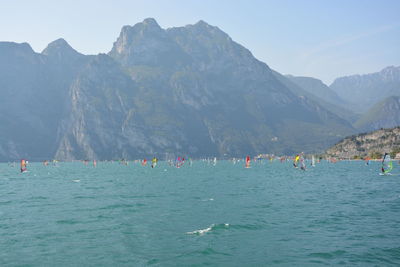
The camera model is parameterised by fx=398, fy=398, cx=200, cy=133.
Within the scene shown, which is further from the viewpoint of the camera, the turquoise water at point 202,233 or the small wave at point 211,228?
the small wave at point 211,228

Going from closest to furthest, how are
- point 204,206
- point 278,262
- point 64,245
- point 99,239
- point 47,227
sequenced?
point 278,262 < point 64,245 < point 99,239 < point 47,227 < point 204,206

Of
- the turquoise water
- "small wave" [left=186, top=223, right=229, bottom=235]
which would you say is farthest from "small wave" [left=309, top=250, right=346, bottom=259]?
"small wave" [left=186, top=223, right=229, bottom=235]

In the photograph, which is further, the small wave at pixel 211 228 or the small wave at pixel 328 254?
the small wave at pixel 211 228

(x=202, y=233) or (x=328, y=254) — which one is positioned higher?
(x=202, y=233)

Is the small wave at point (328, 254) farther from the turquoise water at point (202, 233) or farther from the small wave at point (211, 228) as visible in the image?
the small wave at point (211, 228)

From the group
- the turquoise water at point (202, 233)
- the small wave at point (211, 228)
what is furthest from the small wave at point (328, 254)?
the small wave at point (211, 228)

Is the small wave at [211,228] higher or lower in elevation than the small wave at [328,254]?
higher

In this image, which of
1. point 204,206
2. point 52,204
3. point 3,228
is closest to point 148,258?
point 3,228

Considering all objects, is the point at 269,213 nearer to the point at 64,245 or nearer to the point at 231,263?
the point at 231,263

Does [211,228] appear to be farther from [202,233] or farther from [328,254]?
[328,254]

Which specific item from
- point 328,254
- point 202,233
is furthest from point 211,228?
point 328,254

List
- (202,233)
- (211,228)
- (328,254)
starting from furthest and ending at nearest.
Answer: (211,228)
(202,233)
(328,254)

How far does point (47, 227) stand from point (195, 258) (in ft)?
64.3

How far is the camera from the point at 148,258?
29.1 m
